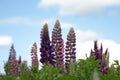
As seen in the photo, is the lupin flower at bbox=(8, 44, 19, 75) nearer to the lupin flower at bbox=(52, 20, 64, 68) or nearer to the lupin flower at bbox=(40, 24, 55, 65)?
the lupin flower at bbox=(40, 24, 55, 65)

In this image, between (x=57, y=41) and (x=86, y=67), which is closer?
(x=86, y=67)

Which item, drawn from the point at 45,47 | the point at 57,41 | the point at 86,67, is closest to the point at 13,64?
the point at 45,47

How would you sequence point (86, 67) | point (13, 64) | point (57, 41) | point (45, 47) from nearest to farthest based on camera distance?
point (86, 67) → point (13, 64) → point (45, 47) → point (57, 41)

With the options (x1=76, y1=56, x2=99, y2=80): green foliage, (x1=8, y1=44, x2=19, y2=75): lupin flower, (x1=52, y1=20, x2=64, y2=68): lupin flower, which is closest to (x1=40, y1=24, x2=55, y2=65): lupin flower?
(x1=52, y1=20, x2=64, y2=68): lupin flower

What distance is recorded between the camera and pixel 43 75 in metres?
2.76

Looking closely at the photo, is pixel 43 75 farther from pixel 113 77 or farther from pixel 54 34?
pixel 54 34

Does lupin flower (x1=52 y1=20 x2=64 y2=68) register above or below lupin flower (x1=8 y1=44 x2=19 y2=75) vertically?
above

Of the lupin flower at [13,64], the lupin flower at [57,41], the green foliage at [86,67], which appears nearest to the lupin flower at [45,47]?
the lupin flower at [57,41]

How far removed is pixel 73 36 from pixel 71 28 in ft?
6.10

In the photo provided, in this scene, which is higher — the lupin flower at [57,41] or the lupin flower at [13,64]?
the lupin flower at [57,41]

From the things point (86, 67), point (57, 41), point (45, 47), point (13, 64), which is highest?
point (57, 41)

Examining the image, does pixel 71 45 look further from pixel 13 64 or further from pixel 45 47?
pixel 13 64

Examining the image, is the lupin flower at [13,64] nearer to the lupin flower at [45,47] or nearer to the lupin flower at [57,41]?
the lupin flower at [45,47]

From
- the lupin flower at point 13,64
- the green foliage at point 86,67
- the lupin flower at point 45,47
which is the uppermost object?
the lupin flower at point 45,47
